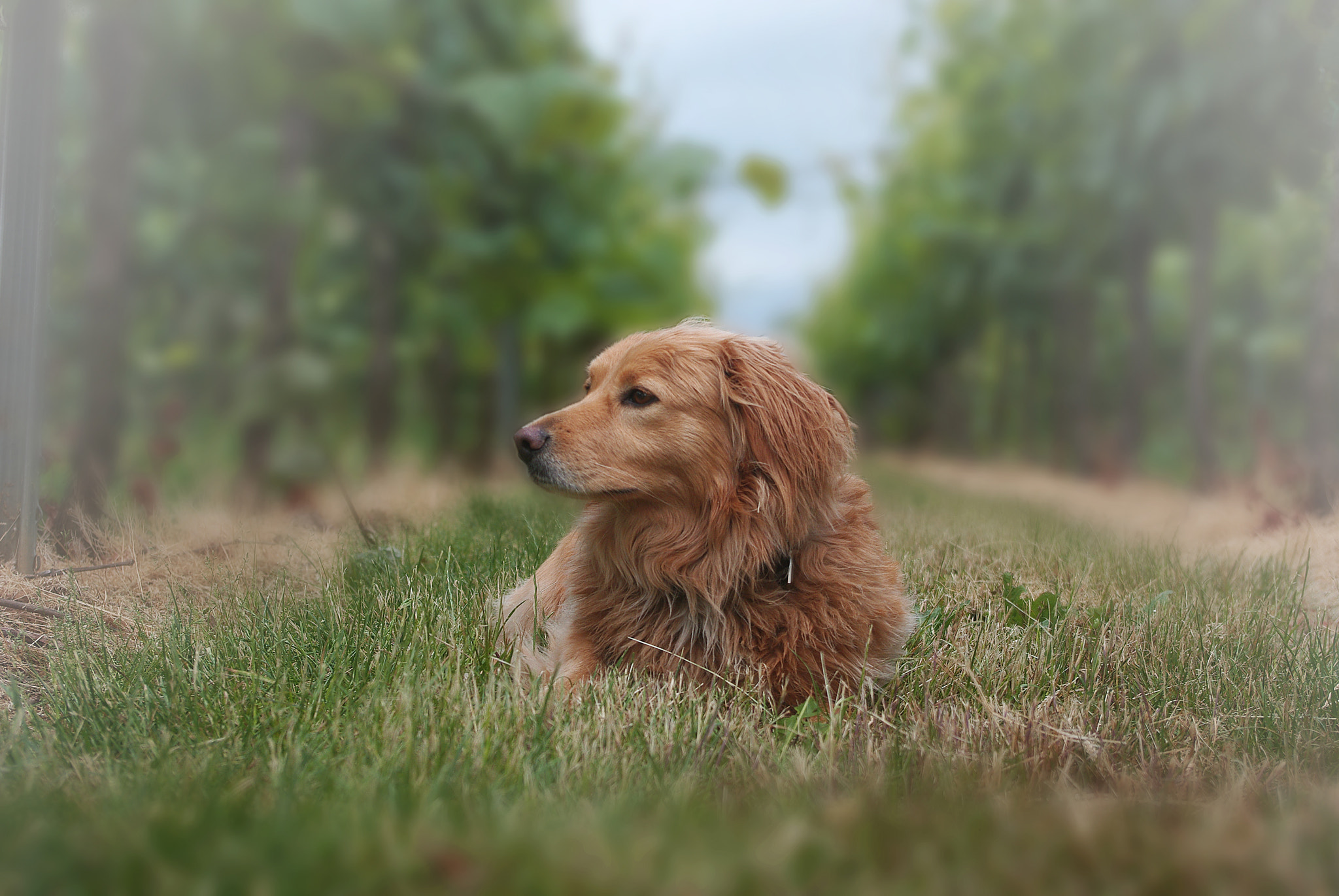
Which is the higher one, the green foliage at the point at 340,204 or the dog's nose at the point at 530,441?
the green foliage at the point at 340,204

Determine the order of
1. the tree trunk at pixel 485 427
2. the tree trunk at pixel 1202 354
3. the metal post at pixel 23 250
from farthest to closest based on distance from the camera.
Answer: the tree trunk at pixel 1202 354 < the tree trunk at pixel 485 427 < the metal post at pixel 23 250

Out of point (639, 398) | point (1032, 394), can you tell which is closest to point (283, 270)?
point (639, 398)

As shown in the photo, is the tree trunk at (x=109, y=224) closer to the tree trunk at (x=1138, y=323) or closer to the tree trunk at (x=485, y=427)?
the tree trunk at (x=485, y=427)

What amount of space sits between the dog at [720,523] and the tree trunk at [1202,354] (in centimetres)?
963

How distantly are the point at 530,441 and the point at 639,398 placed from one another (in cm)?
40

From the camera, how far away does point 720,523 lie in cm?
306

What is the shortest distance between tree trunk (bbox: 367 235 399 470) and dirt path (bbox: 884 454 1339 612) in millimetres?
5957

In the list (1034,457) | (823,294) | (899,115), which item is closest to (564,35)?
(899,115)

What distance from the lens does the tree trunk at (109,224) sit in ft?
18.5

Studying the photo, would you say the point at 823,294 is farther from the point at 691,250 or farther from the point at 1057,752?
the point at 1057,752

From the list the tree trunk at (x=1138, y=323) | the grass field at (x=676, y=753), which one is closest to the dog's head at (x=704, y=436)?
the grass field at (x=676, y=753)

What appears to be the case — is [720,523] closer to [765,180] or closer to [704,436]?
[704,436]

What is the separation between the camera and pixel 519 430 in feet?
9.84

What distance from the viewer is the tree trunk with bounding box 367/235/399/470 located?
8.63 m
